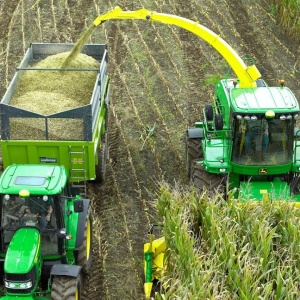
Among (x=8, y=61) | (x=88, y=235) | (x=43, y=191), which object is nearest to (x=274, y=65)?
(x=8, y=61)

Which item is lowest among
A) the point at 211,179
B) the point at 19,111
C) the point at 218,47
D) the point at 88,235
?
the point at 88,235

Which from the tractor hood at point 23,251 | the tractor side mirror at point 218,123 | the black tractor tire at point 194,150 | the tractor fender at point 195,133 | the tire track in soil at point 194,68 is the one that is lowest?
the tractor hood at point 23,251

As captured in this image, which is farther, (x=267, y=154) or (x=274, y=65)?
(x=274, y=65)

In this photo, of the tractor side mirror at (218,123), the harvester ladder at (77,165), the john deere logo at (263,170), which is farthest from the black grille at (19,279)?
the john deere logo at (263,170)

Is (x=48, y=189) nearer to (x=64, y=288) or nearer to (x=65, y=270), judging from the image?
(x=65, y=270)

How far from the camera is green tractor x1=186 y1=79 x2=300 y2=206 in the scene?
9.76m

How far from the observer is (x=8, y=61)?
56.1 feet

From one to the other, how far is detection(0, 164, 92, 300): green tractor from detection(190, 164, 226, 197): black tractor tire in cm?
237

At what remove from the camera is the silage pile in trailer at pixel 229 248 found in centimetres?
767

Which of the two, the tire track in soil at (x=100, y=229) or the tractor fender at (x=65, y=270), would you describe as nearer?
the tractor fender at (x=65, y=270)

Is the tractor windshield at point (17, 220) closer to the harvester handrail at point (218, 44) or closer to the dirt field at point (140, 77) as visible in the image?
the dirt field at point (140, 77)

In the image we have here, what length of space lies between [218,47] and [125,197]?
3046 millimetres

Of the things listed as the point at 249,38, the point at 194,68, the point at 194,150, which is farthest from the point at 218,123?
the point at 249,38

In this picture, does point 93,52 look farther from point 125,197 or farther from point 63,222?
point 63,222
